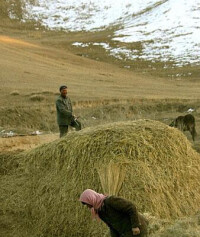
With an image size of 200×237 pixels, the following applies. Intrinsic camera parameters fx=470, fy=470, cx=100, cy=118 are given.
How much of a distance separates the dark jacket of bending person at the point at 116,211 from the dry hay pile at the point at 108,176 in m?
1.88

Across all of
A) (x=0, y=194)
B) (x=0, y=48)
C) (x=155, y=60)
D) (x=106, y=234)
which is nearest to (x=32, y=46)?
(x=0, y=48)

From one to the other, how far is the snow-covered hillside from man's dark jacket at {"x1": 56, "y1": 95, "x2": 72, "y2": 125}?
3023cm

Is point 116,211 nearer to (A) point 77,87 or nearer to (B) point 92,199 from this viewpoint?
(B) point 92,199

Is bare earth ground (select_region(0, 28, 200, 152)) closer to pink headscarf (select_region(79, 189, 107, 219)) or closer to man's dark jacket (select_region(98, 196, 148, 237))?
man's dark jacket (select_region(98, 196, 148, 237))

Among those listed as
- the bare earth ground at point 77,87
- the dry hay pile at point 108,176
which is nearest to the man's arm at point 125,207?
the dry hay pile at point 108,176

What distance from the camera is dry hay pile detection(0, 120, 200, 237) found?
709 centimetres

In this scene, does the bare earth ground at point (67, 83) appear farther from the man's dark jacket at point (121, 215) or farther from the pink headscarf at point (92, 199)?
the pink headscarf at point (92, 199)

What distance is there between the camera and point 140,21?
5644 centimetres

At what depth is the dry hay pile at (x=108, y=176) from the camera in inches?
279

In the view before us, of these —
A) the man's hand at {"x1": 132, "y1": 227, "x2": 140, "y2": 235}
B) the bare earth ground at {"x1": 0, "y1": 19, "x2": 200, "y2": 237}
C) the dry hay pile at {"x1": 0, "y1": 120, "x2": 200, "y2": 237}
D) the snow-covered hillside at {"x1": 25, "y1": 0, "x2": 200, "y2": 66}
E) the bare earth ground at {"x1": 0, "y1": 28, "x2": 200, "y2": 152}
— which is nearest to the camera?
the man's hand at {"x1": 132, "y1": 227, "x2": 140, "y2": 235}

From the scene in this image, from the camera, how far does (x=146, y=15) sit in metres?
58.3

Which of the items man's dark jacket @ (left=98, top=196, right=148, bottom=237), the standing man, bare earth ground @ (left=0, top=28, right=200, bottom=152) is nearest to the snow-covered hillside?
bare earth ground @ (left=0, top=28, right=200, bottom=152)

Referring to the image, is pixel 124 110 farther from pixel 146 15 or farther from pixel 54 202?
pixel 146 15

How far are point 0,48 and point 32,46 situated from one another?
4.89 meters
